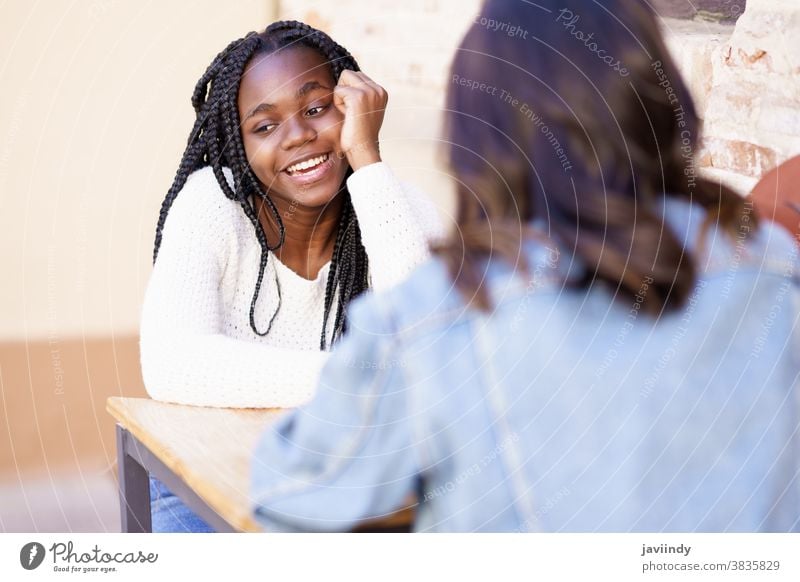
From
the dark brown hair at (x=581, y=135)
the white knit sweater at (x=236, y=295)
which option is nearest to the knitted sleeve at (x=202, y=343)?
the white knit sweater at (x=236, y=295)

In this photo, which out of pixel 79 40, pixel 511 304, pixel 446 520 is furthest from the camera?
pixel 79 40

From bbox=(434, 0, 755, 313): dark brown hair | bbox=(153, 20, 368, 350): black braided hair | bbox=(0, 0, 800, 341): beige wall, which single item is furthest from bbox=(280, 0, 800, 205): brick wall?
bbox=(434, 0, 755, 313): dark brown hair

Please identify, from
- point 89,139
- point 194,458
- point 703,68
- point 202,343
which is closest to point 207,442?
point 194,458

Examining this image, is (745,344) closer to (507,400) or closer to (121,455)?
(507,400)

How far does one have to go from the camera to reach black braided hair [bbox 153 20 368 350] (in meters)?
1.01

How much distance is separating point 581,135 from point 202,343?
0.39m

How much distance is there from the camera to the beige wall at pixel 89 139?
108 cm

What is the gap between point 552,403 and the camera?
24.6 inches

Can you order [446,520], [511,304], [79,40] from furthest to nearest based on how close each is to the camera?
[79,40], [446,520], [511,304]

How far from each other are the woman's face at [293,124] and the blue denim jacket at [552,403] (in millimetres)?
420

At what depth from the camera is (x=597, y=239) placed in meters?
0.66

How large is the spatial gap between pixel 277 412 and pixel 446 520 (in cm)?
19
